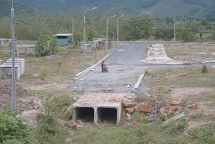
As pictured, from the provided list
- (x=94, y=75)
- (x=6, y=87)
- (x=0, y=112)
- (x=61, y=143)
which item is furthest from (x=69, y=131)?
(x=94, y=75)

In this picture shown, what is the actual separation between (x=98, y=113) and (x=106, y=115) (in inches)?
56.2

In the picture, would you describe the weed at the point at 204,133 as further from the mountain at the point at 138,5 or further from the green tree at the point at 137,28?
the mountain at the point at 138,5

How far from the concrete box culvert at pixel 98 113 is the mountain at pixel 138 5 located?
128m

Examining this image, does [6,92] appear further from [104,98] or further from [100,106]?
[100,106]

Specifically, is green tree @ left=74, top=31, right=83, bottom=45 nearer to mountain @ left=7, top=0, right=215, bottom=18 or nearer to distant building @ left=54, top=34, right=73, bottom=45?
distant building @ left=54, top=34, right=73, bottom=45

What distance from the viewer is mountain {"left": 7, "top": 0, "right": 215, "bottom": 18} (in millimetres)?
146250

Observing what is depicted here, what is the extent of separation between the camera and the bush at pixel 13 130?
8750 mm

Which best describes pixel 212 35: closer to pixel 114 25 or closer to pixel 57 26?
pixel 114 25

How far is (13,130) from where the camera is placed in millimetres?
9328

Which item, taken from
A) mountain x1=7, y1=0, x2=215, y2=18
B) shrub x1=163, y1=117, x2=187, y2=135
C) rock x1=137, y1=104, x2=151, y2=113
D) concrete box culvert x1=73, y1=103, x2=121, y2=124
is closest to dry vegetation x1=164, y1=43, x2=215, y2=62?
concrete box culvert x1=73, y1=103, x2=121, y2=124

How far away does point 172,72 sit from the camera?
25.3 metres

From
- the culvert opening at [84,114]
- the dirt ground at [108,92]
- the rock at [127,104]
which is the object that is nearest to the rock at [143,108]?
the rock at [127,104]

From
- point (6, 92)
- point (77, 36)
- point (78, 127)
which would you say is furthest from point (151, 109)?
point (77, 36)

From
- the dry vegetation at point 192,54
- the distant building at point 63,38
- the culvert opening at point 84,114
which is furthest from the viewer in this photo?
the distant building at point 63,38
